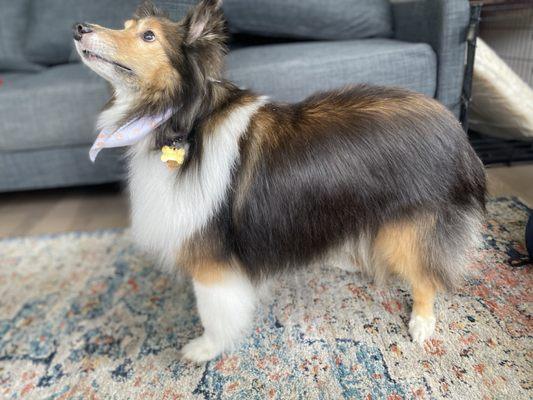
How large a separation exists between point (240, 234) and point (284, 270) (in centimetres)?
26

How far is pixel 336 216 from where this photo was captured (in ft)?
3.96

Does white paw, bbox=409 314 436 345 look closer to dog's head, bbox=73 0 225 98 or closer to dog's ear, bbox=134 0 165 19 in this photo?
dog's head, bbox=73 0 225 98

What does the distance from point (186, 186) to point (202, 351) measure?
61 cm

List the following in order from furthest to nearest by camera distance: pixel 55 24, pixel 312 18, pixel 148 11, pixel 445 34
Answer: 1. pixel 55 24
2. pixel 312 18
3. pixel 445 34
4. pixel 148 11

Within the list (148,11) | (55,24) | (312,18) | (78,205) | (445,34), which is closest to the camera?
(148,11)

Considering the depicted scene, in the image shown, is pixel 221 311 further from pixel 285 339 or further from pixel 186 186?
pixel 186 186

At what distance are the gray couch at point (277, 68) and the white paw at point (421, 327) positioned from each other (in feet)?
3.84

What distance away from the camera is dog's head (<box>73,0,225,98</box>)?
3.56ft

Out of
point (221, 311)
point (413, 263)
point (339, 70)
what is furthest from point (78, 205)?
point (413, 263)

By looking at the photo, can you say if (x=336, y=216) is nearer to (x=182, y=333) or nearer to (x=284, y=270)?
(x=284, y=270)

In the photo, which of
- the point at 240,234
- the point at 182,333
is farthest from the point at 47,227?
the point at 240,234

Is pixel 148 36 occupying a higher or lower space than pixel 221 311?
higher

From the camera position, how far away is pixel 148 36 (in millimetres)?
1114

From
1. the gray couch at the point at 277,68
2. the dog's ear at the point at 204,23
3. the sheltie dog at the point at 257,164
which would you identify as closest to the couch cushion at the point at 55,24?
the gray couch at the point at 277,68
